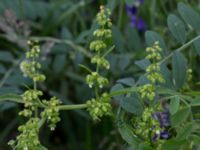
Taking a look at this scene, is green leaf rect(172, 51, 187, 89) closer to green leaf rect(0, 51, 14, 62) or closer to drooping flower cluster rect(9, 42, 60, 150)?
drooping flower cluster rect(9, 42, 60, 150)

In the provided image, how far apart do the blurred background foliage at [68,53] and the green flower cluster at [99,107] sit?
0.55 meters

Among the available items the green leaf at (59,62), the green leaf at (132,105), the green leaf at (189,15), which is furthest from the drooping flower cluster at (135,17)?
the green leaf at (132,105)

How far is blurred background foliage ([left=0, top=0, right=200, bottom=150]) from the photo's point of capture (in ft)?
4.86

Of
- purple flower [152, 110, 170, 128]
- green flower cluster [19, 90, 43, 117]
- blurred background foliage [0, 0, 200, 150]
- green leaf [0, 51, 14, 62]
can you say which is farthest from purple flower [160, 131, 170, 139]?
green leaf [0, 51, 14, 62]

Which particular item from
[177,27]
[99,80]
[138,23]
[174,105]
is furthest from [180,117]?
[138,23]

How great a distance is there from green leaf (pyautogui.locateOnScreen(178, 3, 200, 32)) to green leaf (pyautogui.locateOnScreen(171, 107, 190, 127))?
0.28 metres

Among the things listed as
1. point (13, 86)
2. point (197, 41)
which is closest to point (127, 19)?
point (13, 86)

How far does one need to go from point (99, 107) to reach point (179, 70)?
0.21 m

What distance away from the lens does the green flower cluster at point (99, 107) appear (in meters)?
0.82

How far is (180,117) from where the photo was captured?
849 millimetres

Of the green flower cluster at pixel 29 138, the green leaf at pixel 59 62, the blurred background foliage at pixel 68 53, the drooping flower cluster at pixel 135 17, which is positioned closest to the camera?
the green flower cluster at pixel 29 138

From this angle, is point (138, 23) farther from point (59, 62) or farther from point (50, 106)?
point (50, 106)

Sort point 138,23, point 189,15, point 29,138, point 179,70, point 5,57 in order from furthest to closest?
point 138,23 → point 5,57 → point 189,15 → point 179,70 → point 29,138

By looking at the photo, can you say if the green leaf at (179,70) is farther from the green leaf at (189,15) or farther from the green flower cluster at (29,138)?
the green flower cluster at (29,138)
